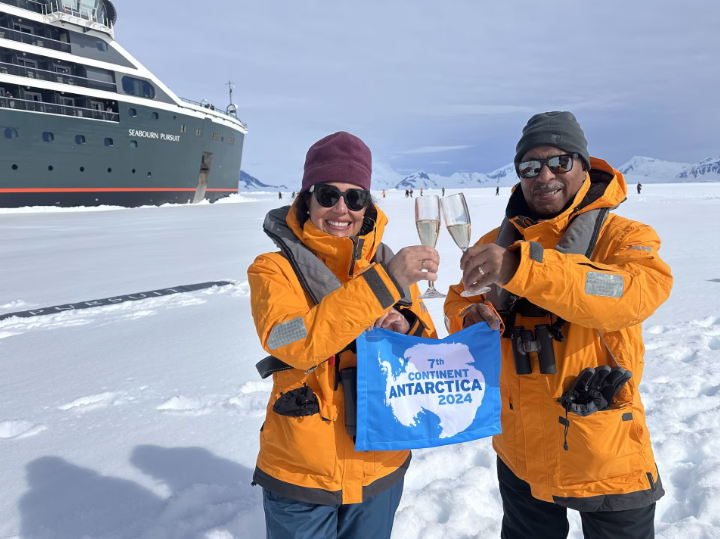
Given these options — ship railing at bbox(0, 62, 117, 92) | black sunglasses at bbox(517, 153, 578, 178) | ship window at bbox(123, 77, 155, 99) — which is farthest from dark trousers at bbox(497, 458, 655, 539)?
ship window at bbox(123, 77, 155, 99)

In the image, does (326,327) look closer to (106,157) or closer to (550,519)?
(550,519)

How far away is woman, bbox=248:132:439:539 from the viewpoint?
133 centimetres

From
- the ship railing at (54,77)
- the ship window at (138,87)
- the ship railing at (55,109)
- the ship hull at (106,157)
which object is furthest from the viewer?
the ship window at (138,87)

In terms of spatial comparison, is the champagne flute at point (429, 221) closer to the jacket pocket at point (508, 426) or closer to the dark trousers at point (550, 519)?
the jacket pocket at point (508, 426)

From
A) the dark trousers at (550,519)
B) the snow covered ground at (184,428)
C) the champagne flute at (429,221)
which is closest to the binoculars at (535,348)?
the champagne flute at (429,221)

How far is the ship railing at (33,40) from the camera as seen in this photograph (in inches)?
897

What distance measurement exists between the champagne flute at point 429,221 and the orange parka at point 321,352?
5.4 inches

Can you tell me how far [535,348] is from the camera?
1.67m

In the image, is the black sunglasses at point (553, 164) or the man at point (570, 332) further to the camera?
the black sunglasses at point (553, 164)

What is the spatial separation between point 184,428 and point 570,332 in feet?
8.62

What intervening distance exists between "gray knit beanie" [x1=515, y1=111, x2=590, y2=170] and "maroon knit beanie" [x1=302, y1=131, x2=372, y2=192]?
27.1 inches

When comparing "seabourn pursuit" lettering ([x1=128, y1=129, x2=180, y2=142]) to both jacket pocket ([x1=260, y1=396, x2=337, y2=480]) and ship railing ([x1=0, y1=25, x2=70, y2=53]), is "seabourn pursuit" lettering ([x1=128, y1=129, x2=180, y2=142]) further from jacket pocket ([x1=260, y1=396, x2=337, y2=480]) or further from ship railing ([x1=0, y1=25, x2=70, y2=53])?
jacket pocket ([x1=260, y1=396, x2=337, y2=480])

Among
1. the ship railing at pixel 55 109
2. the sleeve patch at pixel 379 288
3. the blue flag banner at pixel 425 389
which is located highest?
the ship railing at pixel 55 109

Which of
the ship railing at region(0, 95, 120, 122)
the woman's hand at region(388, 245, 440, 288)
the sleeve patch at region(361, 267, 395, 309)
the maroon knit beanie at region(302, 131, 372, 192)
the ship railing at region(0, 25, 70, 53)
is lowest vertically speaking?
the sleeve patch at region(361, 267, 395, 309)
